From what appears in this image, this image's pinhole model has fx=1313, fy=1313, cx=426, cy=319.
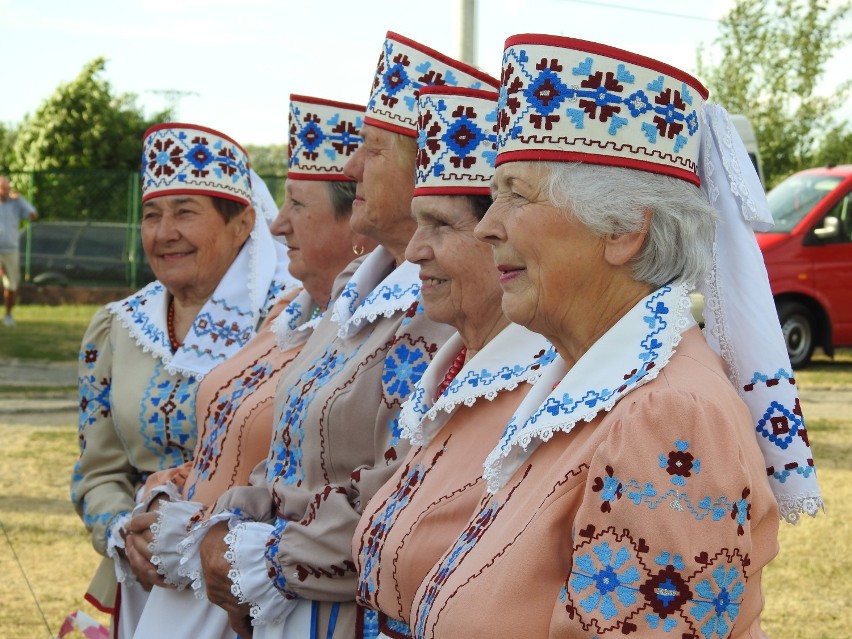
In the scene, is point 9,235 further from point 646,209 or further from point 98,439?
point 646,209

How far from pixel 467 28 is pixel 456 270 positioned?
9753 mm

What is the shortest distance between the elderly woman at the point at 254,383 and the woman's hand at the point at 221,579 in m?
0.20

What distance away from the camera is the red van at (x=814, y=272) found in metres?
13.6

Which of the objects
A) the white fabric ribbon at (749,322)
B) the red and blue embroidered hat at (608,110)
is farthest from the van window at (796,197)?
the red and blue embroidered hat at (608,110)

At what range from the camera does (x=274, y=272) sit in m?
4.51

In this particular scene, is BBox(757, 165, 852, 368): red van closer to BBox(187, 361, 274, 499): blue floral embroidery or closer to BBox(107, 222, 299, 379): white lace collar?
BBox(107, 222, 299, 379): white lace collar

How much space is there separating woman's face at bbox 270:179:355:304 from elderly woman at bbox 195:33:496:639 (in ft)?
1.35

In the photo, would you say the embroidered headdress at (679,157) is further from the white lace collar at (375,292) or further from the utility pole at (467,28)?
the utility pole at (467,28)

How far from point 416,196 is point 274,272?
1677mm

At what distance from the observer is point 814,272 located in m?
13.7

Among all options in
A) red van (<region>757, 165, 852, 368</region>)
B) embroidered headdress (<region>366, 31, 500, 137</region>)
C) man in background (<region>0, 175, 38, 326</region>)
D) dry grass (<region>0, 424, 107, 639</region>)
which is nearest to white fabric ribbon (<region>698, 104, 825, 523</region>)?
embroidered headdress (<region>366, 31, 500, 137</region>)

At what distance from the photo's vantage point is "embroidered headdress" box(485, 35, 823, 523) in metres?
2.18

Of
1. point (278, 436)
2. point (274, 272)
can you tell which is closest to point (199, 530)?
point (278, 436)

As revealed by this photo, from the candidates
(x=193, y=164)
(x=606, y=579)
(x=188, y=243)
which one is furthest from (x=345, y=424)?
(x=193, y=164)
